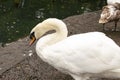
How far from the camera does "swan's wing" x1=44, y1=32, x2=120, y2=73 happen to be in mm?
4953

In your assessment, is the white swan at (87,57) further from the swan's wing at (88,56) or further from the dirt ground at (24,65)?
the dirt ground at (24,65)

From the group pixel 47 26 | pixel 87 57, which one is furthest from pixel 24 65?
pixel 87 57

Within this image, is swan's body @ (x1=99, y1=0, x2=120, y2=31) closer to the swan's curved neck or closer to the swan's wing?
the swan's curved neck

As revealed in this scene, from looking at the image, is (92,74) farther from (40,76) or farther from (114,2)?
(114,2)

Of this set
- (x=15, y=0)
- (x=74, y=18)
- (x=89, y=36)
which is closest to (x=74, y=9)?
(x=15, y=0)

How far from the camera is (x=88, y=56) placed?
16.3 ft

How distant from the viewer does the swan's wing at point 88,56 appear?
4.95 meters

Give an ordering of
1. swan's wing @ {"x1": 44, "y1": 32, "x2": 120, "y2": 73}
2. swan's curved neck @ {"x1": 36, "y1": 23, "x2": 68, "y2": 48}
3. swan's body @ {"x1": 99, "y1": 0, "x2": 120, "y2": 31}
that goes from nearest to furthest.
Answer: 1. swan's wing @ {"x1": 44, "y1": 32, "x2": 120, "y2": 73}
2. swan's curved neck @ {"x1": 36, "y1": 23, "x2": 68, "y2": 48}
3. swan's body @ {"x1": 99, "y1": 0, "x2": 120, "y2": 31}

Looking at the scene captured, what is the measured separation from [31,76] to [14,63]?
613 mm

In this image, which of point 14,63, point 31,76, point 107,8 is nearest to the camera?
point 31,76

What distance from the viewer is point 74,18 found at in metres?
10.1

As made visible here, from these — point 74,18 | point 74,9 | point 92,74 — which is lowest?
point 74,9

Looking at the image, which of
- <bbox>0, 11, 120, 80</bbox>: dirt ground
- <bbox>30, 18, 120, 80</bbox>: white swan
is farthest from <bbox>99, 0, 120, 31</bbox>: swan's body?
<bbox>30, 18, 120, 80</bbox>: white swan

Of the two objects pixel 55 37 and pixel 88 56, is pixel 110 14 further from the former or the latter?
pixel 88 56
